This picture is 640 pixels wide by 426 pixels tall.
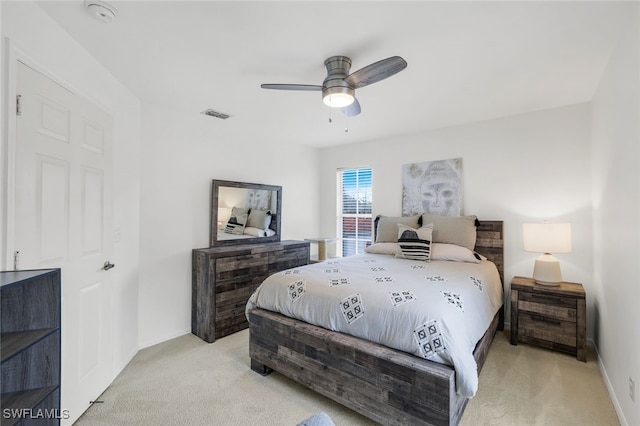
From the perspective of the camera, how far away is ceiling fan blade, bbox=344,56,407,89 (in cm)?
169

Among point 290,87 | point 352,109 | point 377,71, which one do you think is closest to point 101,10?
point 290,87

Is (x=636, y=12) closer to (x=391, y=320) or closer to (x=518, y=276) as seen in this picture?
(x=391, y=320)

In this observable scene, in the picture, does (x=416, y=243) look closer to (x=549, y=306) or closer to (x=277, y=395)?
(x=549, y=306)

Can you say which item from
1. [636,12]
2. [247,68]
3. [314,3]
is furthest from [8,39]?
[636,12]

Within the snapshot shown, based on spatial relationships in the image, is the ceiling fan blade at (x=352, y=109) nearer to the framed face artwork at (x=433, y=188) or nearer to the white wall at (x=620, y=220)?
the white wall at (x=620, y=220)

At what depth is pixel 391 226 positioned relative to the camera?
382cm

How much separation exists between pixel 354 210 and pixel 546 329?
2.85 m

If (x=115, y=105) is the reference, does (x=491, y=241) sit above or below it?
below

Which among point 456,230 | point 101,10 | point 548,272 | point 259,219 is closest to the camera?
point 101,10

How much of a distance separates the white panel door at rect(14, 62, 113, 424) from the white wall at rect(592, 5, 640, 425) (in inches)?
129

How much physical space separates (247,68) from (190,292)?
8.04 ft

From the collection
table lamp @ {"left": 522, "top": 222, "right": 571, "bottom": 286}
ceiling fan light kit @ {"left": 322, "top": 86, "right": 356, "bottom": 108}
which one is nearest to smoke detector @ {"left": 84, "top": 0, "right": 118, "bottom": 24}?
ceiling fan light kit @ {"left": 322, "top": 86, "right": 356, "bottom": 108}

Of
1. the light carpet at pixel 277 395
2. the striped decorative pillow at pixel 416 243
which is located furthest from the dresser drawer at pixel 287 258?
the striped decorative pillow at pixel 416 243

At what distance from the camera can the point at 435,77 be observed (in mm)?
2336
